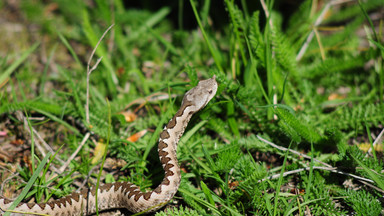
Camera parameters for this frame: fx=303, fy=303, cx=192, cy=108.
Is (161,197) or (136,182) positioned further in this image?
(136,182)

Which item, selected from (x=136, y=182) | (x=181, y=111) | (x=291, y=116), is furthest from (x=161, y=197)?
(x=291, y=116)

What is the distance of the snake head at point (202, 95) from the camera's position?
4.09 meters

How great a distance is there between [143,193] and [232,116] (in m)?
1.70

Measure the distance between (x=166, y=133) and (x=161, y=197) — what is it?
85 cm

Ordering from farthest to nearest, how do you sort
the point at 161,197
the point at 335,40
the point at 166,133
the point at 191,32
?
→ the point at 191,32 → the point at 335,40 → the point at 166,133 → the point at 161,197

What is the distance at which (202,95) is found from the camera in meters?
4.09

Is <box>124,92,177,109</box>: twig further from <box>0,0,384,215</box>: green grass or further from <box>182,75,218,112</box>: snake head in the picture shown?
<box>182,75,218,112</box>: snake head

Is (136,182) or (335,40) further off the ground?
(335,40)

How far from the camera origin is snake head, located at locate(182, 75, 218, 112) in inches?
161

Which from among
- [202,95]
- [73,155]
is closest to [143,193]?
[73,155]

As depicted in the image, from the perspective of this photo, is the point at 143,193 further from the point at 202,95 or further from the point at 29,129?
the point at 29,129

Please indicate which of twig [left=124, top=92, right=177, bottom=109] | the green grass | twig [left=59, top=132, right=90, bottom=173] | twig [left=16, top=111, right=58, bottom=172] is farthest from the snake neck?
twig [left=124, top=92, right=177, bottom=109]

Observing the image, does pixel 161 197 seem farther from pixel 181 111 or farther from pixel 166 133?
pixel 181 111

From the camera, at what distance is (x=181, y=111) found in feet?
13.5
